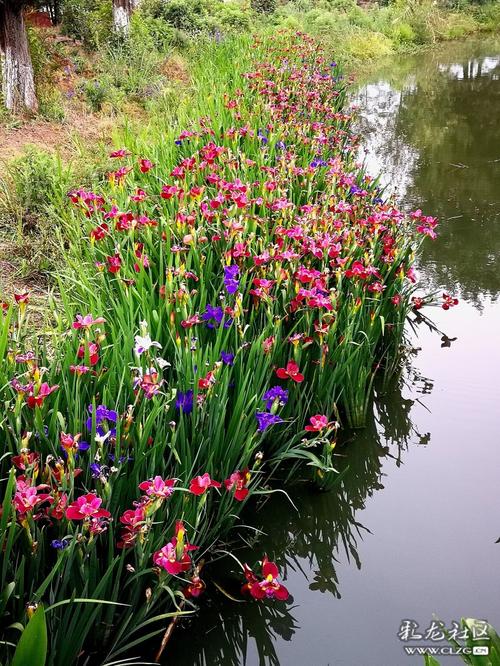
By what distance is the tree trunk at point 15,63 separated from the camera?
6.56 m

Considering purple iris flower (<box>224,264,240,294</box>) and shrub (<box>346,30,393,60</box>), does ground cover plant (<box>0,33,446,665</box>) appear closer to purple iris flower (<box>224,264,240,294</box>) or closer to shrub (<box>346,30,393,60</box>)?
purple iris flower (<box>224,264,240,294</box>)

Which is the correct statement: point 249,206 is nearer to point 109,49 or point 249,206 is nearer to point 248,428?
point 248,428

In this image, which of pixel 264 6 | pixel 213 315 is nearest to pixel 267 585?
pixel 213 315

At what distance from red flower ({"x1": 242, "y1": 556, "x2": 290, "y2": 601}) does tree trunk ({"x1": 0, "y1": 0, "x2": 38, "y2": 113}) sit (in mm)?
6548

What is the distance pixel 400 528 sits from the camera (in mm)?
2297

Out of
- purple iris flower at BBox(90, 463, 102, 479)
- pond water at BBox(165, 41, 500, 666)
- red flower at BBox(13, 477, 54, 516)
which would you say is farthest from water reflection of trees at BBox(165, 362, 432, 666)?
red flower at BBox(13, 477, 54, 516)

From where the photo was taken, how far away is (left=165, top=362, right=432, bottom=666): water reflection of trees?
185 cm

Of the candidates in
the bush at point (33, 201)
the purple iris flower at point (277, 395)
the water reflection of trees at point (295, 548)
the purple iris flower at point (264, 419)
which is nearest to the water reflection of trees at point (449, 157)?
the water reflection of trees at point (295, 548)

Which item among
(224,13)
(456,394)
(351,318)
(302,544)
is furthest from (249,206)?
(224,13)

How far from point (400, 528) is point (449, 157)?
21.0 feet

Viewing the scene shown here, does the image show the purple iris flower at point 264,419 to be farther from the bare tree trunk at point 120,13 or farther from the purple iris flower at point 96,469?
the bare tree trunk at point 120,13

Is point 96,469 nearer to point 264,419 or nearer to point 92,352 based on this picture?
point 92,352

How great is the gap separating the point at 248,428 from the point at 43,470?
0.82 meters

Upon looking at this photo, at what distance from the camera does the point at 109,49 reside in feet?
30.9
